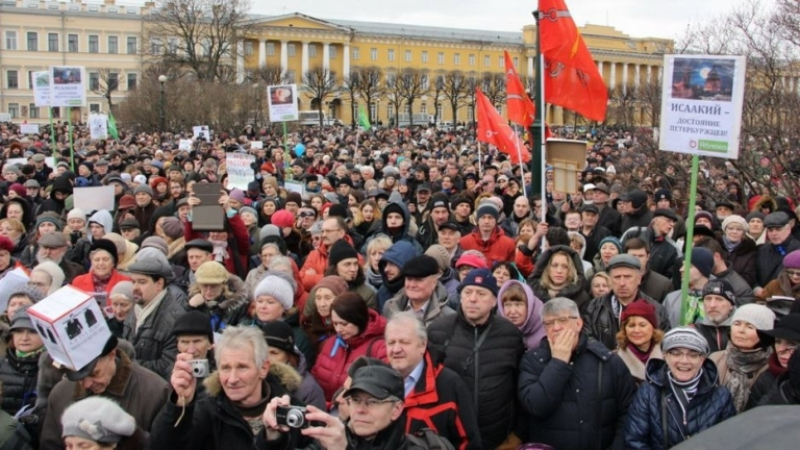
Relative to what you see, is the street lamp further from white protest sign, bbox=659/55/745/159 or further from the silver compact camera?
the silver compact camera

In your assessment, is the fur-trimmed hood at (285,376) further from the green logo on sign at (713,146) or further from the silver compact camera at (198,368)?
the green logo on sign at (713,146)

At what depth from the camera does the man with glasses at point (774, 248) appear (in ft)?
25.9

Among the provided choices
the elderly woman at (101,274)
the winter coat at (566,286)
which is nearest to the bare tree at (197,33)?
the elderly woman at (101,274)

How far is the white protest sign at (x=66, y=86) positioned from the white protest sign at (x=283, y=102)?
11.9 feet

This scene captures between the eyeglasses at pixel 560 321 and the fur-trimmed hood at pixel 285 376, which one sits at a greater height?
the eyeglasses at pixel 560 321

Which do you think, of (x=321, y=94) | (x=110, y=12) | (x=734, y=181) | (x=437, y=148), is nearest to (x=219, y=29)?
(x=321, y=94)

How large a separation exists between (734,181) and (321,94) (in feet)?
224

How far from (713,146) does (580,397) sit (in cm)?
222

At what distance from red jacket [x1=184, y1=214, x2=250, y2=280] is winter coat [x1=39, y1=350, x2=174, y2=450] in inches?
139

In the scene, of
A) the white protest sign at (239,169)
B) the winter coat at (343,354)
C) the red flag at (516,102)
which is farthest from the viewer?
the red flag at (516,102)

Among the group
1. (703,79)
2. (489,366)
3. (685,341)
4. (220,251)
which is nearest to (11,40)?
(220,251)

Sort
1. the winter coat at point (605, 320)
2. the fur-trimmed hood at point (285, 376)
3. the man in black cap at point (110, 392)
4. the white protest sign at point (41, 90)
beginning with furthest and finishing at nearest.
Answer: the white protest sign at point (41, 90), the winter coat at point (605, 320), the man in black cap at point (110, 392), the fur-trimmed hood at point (285, 376)

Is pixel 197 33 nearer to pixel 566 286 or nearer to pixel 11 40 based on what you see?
pixel 11 40

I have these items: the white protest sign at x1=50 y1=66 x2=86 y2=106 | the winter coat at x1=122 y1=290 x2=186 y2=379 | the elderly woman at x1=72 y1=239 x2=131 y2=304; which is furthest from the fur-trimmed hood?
the white protest sign at x1=50 y1=66 x2=86 y2=106
